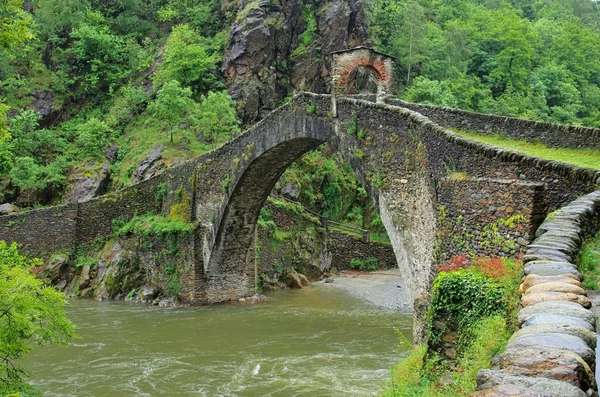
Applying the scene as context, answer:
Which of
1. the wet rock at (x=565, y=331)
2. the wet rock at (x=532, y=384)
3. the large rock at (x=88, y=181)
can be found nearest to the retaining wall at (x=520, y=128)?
the wet rock at (x=565, y=331)

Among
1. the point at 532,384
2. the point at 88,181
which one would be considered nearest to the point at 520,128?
the point at 532,384

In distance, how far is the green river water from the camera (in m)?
11.6

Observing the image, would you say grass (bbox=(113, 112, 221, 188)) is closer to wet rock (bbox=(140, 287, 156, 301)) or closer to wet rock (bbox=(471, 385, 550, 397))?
wet rock (bbox=(140, 287, 156, 301))

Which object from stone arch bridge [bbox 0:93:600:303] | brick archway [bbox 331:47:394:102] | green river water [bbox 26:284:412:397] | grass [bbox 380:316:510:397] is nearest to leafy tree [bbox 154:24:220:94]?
stone arch bridge [bbox 0:93:600:303]

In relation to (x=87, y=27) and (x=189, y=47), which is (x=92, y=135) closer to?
(x=189, y=47)

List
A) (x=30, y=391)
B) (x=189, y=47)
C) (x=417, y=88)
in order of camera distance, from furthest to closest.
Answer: (x=417, y=88), (x=189, y=47), (x=30, y=391)

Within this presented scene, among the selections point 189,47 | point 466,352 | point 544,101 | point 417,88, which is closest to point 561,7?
point 544,101

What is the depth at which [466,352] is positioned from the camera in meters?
6.11

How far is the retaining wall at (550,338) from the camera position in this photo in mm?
2453

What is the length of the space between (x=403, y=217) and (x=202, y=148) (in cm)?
1747

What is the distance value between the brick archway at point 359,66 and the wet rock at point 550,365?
39.2ft

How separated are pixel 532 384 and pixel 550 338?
0.53m

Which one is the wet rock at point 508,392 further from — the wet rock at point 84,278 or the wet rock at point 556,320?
the wet rock at point 84,278

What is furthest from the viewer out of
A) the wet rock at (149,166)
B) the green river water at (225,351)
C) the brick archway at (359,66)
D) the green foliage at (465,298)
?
the wet rock at (149,166)
